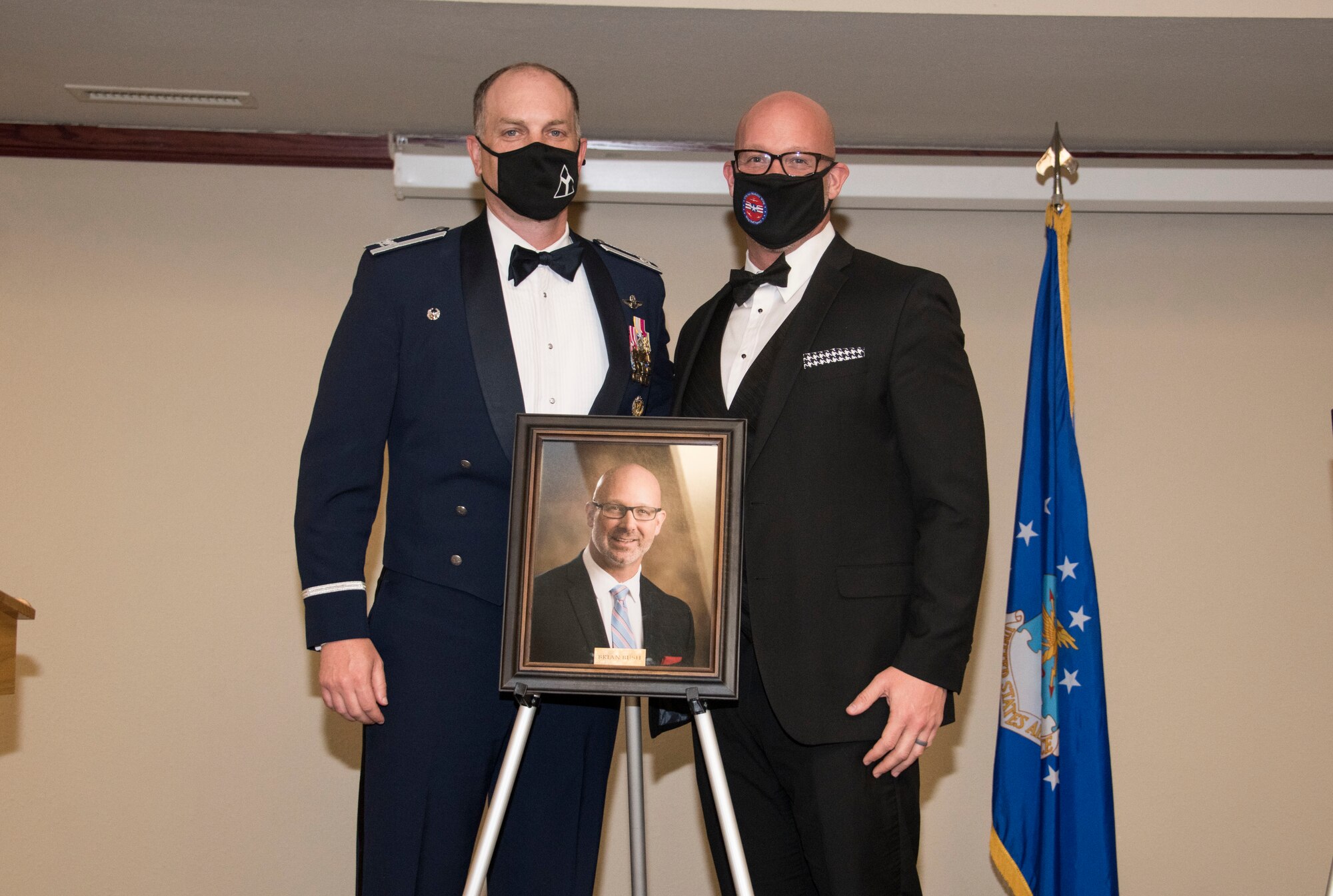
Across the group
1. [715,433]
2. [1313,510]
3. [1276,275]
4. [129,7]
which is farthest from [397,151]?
[1313,510]

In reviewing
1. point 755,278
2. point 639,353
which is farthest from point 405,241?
point 755,278

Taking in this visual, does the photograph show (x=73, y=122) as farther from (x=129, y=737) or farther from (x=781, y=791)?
(x=781, y=791)

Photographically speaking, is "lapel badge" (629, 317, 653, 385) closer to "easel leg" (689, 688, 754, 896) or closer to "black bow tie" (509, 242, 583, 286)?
"black bow tie" (509, 242, 583, 286)

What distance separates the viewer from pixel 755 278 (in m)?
2.16

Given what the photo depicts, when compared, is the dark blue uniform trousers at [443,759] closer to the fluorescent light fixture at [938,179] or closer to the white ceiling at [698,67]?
the white ceiling at [698,67]

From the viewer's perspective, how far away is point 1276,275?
153 inches

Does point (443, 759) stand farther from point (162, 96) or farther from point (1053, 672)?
point (162, 96)

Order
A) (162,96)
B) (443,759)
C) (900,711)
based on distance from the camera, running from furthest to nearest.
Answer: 1. (162,96)
2. (443,759)
3. (900,711)

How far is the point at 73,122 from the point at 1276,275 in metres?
4.16

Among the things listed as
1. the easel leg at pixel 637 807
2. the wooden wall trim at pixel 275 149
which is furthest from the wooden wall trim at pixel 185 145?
the easel leg at pixel 637 807

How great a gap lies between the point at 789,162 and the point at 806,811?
1.21 m

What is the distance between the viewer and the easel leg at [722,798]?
1.73 m

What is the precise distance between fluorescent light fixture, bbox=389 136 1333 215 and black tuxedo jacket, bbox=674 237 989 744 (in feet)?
5.51

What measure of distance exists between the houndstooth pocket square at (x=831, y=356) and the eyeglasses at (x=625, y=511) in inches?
17.7
